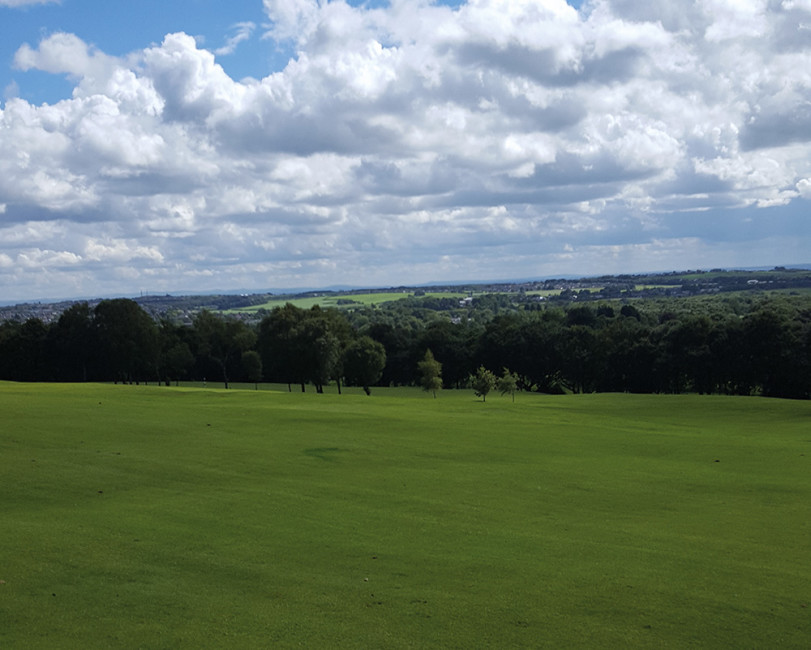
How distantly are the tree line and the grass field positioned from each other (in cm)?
4515

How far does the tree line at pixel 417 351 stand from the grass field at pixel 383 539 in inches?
1777

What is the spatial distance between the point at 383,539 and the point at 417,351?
111m

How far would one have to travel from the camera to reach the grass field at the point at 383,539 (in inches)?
476

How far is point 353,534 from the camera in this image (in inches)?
679

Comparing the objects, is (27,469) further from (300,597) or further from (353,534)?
(300,597)

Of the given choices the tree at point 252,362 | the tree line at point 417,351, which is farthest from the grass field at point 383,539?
the tree at point 252,362

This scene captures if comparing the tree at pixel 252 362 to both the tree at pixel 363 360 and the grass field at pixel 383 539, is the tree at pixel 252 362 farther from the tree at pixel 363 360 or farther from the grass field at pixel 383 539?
the grass field at pixel 383 539

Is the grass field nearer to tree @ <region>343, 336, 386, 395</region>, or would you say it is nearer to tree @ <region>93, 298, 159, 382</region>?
tree @ <region>343, 336, 386, 395</region>

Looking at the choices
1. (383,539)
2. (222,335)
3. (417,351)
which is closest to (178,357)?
(222,335)

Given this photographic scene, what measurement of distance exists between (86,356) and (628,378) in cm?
7911

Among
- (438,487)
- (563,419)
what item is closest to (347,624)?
(438,487)

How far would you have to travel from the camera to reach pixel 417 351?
419 ft

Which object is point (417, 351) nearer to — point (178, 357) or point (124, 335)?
point (178, 357)

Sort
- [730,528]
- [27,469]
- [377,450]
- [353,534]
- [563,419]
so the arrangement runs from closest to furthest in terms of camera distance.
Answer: [353,534] < [730,528] < [27,469] < [377,450] < [563,419]
